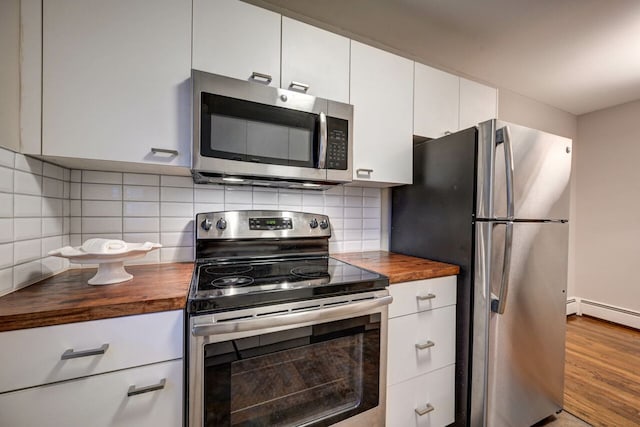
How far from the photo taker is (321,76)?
138cm

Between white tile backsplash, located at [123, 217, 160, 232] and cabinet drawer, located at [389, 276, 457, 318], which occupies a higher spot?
white tile backsplash, located at [123, 217, 160, 232]

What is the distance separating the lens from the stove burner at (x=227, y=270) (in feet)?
3.97

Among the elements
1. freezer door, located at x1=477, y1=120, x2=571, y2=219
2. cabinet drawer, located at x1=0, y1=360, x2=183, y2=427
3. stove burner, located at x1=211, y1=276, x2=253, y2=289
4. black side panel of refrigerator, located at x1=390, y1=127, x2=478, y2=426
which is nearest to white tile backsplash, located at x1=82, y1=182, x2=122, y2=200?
stove burner, located at x1=211, y1=276, x2=253, y2=289

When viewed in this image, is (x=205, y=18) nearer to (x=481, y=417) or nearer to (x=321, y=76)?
(x=321, y=76)

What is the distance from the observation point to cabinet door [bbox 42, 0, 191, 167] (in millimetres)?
949

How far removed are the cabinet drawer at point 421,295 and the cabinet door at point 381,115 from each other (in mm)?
638

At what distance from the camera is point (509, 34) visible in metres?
1.84

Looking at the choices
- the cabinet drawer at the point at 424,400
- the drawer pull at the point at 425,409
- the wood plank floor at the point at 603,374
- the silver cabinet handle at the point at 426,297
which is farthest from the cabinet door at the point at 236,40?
the wood plank floor at the point at 603,374

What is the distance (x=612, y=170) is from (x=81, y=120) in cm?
472

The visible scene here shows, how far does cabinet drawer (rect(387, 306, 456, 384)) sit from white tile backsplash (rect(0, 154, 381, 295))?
0.70m

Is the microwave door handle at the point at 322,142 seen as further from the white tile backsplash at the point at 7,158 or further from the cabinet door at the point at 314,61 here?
the white tile backsplash at the point at 7,158

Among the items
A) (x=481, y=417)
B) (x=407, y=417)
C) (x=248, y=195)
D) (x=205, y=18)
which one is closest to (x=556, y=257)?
(x=481, y=417)

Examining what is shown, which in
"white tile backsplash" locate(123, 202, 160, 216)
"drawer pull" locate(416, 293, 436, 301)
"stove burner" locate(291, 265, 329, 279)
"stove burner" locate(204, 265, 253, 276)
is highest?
"white tile backsplash" locate(123, 202, 160, 216)

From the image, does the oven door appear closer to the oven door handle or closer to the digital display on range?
the oven door handle
